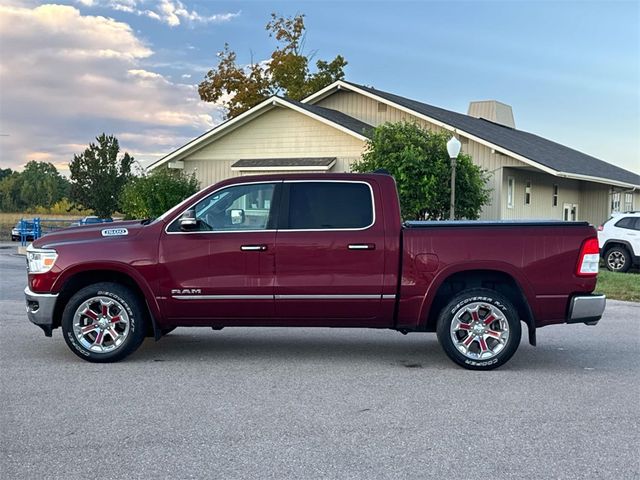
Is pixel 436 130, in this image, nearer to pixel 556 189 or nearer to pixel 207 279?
pixel 556 189

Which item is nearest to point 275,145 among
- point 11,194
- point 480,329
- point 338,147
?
point 338,147

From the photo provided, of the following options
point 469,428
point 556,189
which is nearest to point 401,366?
point 469,428

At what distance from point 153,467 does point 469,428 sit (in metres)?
2.28

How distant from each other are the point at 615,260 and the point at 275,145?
485 inches

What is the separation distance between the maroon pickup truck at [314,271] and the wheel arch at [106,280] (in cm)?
1

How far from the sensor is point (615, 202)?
32.8 m

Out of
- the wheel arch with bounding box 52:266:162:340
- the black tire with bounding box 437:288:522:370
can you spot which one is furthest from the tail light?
A: the wheel arch with bounding box 52:266:162:340

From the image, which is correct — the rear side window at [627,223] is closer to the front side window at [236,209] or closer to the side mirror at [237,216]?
the front side window at [236,209]

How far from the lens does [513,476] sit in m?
4.04

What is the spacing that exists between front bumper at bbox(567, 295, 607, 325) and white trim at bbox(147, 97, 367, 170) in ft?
51.4

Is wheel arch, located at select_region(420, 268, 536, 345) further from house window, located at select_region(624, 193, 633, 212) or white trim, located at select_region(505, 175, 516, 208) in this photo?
house window, located at select_region(624, 193, 633, 212)

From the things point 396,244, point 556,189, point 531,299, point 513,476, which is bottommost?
point 513,476

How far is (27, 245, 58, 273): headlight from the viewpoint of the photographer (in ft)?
22.6

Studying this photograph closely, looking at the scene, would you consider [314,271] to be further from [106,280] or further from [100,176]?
[100,176]
